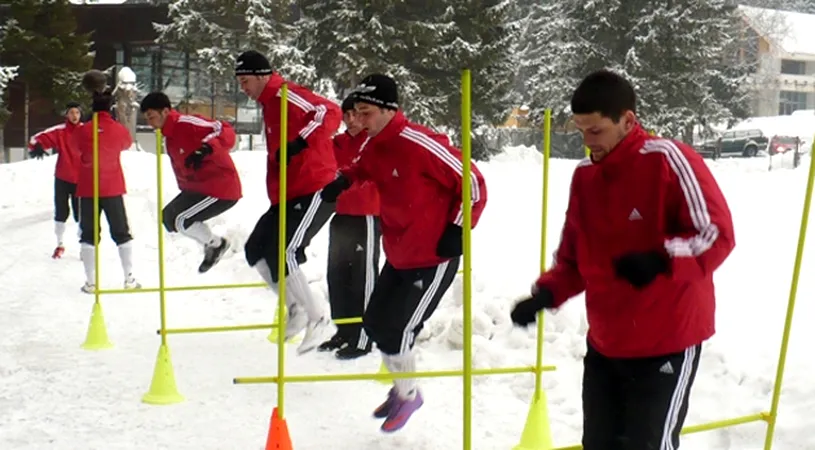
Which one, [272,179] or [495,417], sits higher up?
[272,179]

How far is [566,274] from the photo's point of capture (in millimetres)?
3256

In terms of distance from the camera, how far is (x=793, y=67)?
5066 centimetres

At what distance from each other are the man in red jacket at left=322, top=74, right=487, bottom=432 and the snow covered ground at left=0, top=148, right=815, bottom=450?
52 cm

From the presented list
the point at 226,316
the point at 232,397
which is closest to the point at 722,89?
the point at 226,316

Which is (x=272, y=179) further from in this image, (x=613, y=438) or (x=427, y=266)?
(x=613, y=438)

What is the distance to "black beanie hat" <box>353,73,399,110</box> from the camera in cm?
452

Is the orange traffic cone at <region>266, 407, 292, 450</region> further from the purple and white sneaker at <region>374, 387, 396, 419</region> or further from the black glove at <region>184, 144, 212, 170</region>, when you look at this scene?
the black glove at <region>184, 144, 212, 170</region>

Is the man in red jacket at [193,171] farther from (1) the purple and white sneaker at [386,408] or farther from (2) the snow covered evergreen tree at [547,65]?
(2) the snow covered evergreen tree at [547,65]

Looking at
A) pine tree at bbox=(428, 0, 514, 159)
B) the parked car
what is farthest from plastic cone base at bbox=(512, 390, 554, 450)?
the parked car

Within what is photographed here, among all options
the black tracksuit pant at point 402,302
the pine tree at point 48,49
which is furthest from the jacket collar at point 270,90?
the pine tree at point 48,49

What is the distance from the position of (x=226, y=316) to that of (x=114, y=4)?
90.5 ft

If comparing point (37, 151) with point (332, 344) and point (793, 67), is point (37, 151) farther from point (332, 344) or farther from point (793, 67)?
point (793, 67)

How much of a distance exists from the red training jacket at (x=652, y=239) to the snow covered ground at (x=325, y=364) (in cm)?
184

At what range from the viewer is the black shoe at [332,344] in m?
6.59
